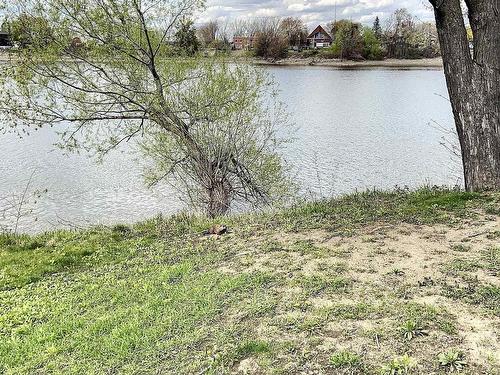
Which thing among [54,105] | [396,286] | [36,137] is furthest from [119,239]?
[36,137]

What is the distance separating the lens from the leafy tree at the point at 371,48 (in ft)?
184

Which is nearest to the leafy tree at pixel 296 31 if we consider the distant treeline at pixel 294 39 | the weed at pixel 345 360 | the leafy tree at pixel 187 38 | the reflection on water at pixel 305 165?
the distant treeline at pixel 294 39

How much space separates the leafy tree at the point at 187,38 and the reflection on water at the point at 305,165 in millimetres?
3124

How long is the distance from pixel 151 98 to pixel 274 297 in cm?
684

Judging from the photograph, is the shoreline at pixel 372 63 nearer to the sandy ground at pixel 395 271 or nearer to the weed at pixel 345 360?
the sandy ground at pixel 395 271

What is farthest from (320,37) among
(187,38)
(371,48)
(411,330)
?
(411,330)

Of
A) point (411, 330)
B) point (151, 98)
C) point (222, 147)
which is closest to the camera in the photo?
point (411, 330)

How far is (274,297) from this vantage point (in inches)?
145

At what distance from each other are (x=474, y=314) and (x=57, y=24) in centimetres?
849

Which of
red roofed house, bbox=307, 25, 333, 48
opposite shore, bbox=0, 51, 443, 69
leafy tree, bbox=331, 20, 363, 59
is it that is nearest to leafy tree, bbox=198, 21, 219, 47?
opposite shore, bbox=0, 51, 443, 69

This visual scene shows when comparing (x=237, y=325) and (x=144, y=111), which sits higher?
(x=144, y=111)

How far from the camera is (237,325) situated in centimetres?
331

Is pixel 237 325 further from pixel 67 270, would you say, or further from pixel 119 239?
pixel 119 239

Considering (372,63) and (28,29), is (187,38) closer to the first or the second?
(28,29)
